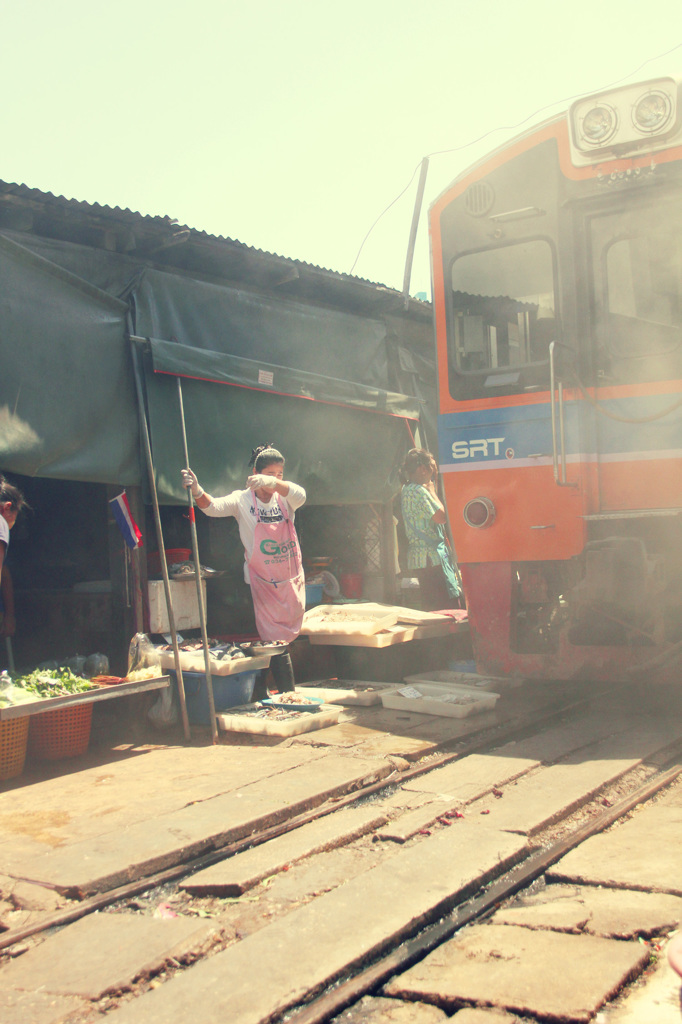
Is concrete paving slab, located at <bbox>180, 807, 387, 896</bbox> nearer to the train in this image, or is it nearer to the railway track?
the railway track

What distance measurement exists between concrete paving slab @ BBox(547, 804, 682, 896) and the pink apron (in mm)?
3211

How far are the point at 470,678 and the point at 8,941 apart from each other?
4.83 m

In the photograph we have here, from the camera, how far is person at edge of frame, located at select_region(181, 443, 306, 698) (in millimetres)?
6688

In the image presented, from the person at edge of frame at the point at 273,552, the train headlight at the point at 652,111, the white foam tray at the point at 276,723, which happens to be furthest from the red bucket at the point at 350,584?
the train headlight at the point at 652,111

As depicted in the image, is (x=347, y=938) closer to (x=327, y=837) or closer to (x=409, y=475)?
(x=327, y=837)

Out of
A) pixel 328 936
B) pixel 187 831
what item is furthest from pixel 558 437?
pixel 328 936

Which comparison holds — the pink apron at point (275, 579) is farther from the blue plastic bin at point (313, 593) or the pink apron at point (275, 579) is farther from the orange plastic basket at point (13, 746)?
the orange plastic basket at point (13, 746)

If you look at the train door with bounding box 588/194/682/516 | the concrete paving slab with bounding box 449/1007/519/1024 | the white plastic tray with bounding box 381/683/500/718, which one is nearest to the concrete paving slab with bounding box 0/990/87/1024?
the concrete paving slab with bounding box 449/1007/519/1024

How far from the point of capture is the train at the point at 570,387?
5.77m

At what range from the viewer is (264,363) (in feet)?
26.3

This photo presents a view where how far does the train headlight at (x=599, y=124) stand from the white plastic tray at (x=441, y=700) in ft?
12.7

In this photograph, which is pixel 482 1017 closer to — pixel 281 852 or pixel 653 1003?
pixel 653 1003

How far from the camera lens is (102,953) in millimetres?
2994

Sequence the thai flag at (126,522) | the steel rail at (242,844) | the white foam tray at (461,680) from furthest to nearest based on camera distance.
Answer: the white foam tray at (461,680) < the thai flag at (126,522) < the steel rail at (242,844)
